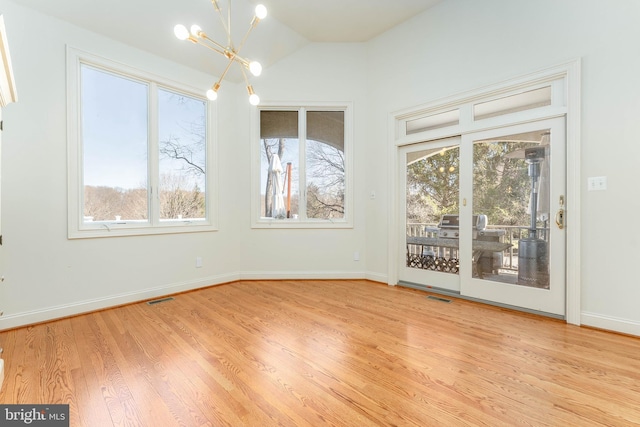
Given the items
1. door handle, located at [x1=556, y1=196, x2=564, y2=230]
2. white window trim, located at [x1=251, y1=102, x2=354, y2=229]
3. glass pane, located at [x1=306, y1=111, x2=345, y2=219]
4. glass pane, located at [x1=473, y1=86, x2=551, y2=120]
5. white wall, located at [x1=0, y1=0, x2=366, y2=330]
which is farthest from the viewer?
glass pane, located at [x1=306, y1=111, x2=345, y2=219]

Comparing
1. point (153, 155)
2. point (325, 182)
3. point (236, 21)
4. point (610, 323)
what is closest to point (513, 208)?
point (610, 323)

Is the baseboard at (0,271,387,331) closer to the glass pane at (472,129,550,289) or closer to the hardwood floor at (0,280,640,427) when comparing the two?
the hardwood floor at (0,280,640,427)

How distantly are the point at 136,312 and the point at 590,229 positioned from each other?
4.29 metres

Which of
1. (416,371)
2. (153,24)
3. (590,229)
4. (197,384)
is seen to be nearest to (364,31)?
(153,24)

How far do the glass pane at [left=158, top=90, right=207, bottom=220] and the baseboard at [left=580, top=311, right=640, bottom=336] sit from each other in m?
4.29

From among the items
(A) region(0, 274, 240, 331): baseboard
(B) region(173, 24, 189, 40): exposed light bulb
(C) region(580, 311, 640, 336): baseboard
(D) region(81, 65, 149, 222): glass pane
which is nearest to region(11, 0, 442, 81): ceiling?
(D) region(81, 65, 149, 222): glass pane

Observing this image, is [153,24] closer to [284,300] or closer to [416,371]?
[284,300]

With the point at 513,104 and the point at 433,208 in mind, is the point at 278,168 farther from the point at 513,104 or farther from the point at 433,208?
the point at 513,104

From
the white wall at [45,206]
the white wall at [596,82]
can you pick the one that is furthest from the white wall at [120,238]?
the white wall at [596,82]

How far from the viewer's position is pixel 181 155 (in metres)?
3.79

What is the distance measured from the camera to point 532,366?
6.08 feet

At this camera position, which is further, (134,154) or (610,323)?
(134,154)

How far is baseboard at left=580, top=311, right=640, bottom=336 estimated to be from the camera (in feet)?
7.54

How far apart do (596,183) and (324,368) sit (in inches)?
106
